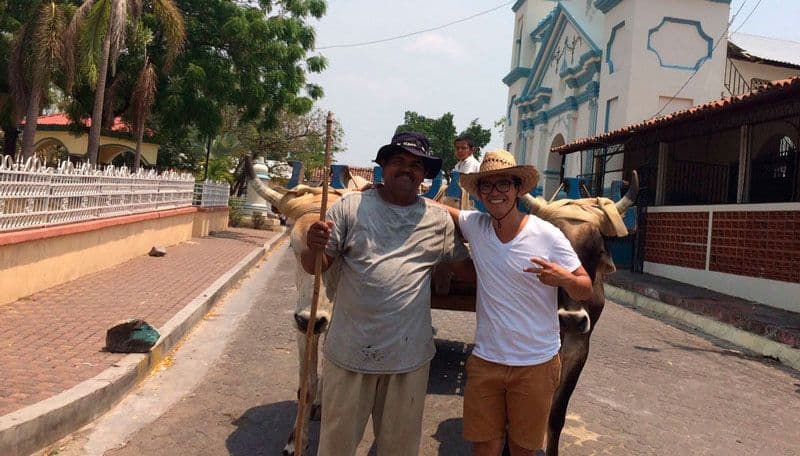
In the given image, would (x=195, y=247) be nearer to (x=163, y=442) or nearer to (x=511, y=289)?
(x=163, y=442)

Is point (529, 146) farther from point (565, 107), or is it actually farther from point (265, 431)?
point (265, 431)

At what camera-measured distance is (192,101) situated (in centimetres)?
1708

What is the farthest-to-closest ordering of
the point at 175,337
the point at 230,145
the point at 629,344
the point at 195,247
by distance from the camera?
the point at 230,145 < the point at 195,247 < the point at 629,344 < the point at 175,337

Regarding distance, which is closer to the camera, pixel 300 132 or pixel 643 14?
pixel 643 14

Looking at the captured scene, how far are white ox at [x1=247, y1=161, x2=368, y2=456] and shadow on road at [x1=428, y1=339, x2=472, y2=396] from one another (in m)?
1.31

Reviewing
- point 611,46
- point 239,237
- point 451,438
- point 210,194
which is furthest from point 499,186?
point 611,46

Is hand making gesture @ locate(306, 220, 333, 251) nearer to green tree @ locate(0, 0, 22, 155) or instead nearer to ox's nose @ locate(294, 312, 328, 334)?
ox's nose @ locate(294, 312, 328, 334)

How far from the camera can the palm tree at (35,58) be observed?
13336 millimetres

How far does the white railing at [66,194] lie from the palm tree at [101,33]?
257 centimetres

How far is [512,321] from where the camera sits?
264 centimetres

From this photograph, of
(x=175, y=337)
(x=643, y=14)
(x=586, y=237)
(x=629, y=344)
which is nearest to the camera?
(x=586, y=237)

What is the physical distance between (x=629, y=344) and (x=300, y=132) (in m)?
24.9

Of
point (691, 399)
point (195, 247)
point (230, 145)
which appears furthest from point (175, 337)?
point (230, 145)

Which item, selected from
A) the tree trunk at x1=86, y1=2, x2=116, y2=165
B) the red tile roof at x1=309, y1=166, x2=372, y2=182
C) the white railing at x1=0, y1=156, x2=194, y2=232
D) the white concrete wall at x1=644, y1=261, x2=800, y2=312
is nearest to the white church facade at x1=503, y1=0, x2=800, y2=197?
the white concrete wall at x1=644, y1=261, x2=800, y2=312
